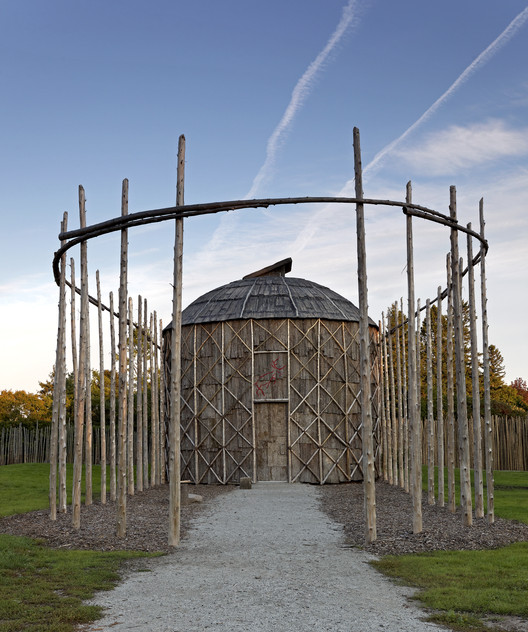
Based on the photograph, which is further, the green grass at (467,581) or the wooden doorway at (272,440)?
the wooden doorway at (272,440)

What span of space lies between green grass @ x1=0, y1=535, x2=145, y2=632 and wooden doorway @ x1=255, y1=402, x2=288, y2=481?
478 inches

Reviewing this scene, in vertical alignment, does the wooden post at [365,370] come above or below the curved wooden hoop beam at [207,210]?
below

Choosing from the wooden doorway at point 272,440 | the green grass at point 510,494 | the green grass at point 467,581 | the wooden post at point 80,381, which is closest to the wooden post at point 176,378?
the wooden post at point 80,381

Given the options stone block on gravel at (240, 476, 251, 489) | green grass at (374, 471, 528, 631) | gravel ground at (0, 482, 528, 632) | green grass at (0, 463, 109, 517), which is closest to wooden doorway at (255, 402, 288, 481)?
stone block on gravel at (240, 476, 251, 489)

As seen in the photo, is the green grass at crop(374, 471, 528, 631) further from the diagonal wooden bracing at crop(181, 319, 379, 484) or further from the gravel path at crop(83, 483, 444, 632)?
the diagonal wooden bracing at crop(181, 319, 379, 484)

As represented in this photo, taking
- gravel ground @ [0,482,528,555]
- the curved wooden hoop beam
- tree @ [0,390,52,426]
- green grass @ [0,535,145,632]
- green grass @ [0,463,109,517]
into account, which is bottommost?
green grass @ [0,463,109,517]

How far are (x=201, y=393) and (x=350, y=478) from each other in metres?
5.44

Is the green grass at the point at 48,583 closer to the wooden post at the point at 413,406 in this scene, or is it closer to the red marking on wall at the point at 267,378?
the wooden post at the point at 413,406

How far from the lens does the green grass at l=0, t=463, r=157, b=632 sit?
19.7ft

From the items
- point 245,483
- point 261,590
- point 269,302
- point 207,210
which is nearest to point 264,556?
point 261,590

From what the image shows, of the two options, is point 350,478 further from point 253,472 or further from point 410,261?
point 410,261

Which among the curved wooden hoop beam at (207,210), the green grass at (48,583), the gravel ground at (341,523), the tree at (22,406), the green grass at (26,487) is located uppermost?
the curved wooden hoop beam at (207,210)

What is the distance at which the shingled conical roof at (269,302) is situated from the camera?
2280 centimetres

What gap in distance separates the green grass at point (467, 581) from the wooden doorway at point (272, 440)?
41.2 feet
